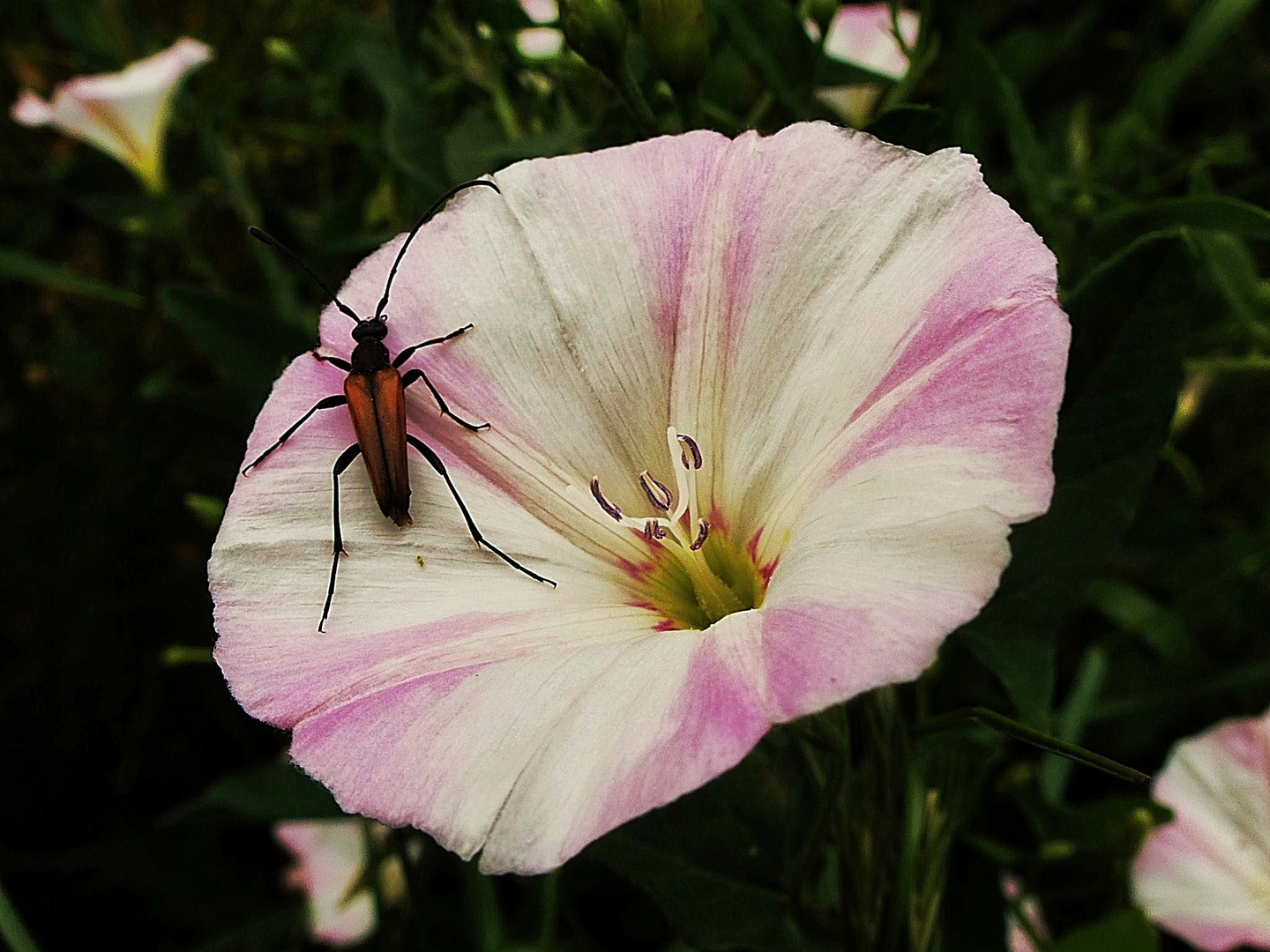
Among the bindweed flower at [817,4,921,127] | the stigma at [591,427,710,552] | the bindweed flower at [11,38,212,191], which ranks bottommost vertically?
the stigma at [591,427,710,552]

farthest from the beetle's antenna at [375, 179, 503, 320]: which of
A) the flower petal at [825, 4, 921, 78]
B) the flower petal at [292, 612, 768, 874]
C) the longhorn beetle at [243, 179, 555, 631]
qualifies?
the flower petal at [825, 4, 921, 78]

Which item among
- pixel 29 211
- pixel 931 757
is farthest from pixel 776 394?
pixel 29 211

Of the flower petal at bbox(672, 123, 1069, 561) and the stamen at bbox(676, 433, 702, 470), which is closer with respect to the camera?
the flower petal at bbox(672, 123, 1069, 561)

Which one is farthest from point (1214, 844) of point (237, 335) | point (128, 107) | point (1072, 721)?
point (128, 107)

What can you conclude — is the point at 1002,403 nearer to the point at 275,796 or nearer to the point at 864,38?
the point at 275,796

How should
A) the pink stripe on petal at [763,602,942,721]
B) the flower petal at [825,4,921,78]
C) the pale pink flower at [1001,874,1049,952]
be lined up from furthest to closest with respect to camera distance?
the flower petal at [825,4,921,78] → the pale pink flower at [1001,874,1049,952] → the pink stripe on petal at [763,602,942,721]

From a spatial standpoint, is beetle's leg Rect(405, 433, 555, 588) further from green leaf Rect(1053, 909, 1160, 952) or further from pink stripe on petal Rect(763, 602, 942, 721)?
green leaf Rect(1053, 909, 1160, 952)
